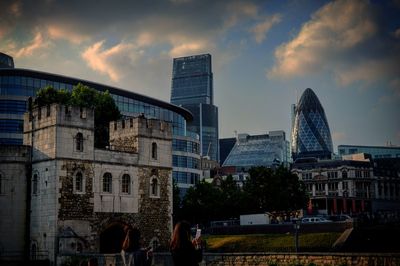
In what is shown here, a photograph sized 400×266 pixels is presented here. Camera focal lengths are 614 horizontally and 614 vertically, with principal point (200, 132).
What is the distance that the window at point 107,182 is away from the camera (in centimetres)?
4912

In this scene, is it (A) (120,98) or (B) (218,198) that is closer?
(B) (218,198)

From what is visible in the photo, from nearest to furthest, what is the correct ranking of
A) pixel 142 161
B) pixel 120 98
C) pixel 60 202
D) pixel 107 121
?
pixel 60 202, pixel 142 161, pixel 107 121, pixel 120 98

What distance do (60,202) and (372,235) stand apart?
2611 centimetres

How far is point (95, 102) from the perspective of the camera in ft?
203

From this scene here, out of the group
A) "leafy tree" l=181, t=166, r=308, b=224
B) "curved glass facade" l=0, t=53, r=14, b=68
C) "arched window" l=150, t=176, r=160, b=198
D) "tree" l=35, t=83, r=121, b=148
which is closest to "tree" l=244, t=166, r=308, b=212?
"leafy tree" l=181, t=166, r=308, b=224

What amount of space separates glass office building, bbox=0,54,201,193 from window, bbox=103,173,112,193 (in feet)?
142

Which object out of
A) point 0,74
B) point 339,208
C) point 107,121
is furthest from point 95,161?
point 339,208

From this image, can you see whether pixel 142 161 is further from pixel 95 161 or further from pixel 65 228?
pixel 65 228

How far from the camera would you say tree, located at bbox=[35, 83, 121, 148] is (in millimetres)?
59906

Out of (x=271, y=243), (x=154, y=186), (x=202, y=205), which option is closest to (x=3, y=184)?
(x=154, y=186)

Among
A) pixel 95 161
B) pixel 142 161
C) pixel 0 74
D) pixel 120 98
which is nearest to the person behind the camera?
pixel 95 161

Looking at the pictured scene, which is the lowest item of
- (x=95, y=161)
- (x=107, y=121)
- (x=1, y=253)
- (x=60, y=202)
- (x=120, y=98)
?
(x=1, y=253)

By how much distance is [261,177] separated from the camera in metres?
83.9

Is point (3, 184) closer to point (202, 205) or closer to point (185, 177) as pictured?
point (202, 205)
